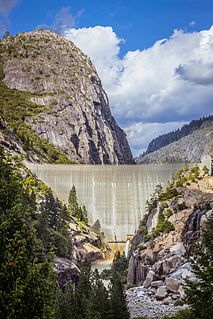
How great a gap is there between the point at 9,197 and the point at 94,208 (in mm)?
66830

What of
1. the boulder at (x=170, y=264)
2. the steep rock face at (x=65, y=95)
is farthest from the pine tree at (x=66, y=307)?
the steep rock face at (x=65, y=95)

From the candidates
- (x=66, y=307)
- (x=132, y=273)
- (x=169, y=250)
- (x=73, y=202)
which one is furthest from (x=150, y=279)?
(x=73, y=202)

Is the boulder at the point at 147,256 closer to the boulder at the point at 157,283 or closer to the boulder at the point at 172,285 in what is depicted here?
the boulder at the point at 157,283

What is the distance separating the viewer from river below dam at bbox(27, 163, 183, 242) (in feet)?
255

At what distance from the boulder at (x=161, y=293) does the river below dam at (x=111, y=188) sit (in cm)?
4477

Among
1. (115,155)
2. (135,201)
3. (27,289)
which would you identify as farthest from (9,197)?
(115,155)

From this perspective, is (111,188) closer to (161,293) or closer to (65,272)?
(65,272)

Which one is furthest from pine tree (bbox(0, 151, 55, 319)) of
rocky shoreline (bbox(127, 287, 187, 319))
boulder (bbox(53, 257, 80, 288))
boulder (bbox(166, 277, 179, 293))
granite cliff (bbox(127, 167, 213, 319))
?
boulder (bbox(53, 257, 80, 288))

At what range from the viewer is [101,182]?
81500mm

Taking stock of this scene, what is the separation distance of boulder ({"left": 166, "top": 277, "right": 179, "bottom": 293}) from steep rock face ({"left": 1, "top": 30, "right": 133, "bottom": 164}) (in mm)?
86086

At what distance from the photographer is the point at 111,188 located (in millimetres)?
81125

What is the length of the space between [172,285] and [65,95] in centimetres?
10314

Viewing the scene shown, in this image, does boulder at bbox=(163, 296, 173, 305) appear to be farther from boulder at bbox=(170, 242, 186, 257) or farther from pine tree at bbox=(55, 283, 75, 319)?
pine tree at bbox=(55, 283, 75, 319)

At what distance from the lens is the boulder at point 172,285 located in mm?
30855
